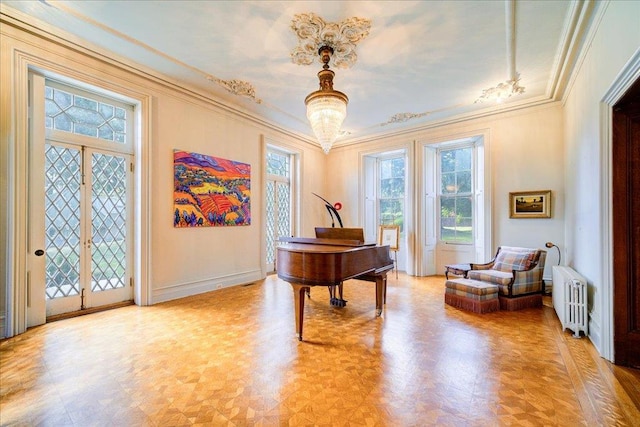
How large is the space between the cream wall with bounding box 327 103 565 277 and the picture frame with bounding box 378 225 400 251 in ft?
1.22

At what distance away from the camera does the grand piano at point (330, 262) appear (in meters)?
2.68

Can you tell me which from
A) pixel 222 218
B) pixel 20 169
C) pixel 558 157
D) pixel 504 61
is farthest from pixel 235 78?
pixel 558 157

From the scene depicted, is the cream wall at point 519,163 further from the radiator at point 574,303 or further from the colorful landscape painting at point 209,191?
the colorful landscape painting at point 209,191

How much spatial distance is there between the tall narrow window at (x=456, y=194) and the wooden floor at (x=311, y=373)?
272cm

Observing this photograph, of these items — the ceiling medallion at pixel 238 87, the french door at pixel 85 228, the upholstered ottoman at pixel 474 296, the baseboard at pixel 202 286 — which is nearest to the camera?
the french door at pixel 85 228

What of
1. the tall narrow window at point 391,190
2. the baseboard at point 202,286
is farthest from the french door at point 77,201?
the tall narrow window at point 391,190

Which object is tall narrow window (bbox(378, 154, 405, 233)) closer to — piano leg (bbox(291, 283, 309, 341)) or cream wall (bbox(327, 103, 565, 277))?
cream wall (bbox(327, 103, 565, 277))

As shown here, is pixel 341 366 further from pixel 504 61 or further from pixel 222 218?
pixel 504 61

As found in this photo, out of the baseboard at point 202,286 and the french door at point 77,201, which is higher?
the french door at point 77,201

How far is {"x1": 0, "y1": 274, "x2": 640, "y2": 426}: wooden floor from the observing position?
1771 mm

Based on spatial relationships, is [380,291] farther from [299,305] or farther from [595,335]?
[595,335]

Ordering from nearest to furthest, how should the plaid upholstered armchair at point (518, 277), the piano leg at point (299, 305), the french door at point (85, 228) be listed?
the piano leg at point (299, 305) < the french door at point (85, 228) < the plaid upholstered armchair at point (518, 277)

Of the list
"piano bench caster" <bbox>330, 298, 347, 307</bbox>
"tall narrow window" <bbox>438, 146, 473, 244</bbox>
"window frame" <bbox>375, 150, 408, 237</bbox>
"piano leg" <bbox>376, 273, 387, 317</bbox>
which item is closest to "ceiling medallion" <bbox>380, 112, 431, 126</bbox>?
"window frame" <bbox>375, 150, 408, 237</bbox>

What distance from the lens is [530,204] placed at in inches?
193
